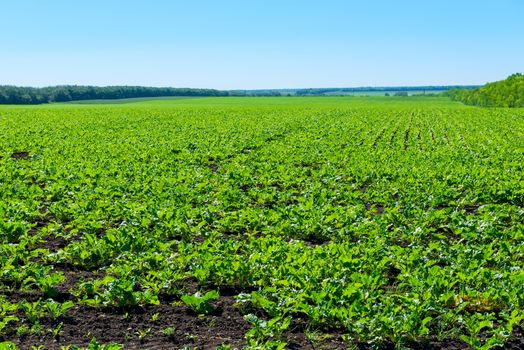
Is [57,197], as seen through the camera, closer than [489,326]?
No

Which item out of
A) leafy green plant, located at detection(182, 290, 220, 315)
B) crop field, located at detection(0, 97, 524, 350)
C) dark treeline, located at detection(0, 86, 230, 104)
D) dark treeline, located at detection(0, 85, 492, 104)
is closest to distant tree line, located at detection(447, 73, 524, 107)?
dark treeline, located at detection(0, 85, 492, 104)

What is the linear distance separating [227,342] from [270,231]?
3.99m

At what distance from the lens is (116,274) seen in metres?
7.71

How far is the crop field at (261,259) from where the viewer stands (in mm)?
6039

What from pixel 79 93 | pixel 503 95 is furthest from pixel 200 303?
pixel 79 93

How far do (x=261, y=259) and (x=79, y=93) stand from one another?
13258 cm

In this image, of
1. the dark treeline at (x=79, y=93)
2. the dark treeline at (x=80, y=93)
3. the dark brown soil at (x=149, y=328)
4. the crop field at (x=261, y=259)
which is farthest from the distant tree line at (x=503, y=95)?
the dark brown soil at (x=149, y=328)

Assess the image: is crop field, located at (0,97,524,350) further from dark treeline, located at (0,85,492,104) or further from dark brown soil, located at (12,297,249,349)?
dark treeline, located at (0,85,492,104)

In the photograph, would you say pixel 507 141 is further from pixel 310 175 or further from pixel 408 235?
pixel 408 235

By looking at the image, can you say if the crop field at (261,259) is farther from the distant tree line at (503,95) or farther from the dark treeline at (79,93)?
the dark treeline at (79,93)

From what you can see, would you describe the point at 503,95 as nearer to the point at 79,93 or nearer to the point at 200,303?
the point at 200,303

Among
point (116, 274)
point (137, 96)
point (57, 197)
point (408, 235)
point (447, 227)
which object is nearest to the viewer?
point (116, 274)

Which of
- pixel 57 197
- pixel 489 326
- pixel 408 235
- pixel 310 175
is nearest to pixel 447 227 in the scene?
pixel 408 235

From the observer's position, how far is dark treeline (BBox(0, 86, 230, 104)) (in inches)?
4259
